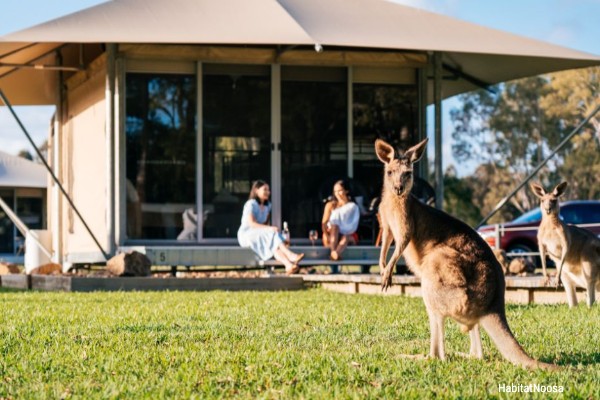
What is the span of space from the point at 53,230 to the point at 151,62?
5.62 m

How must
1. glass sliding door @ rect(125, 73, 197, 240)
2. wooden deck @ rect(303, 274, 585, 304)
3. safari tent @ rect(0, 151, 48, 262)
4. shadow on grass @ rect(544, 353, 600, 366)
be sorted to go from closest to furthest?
1. shadow on grass @ rect(544, 353, 600, 366)
2. wooden deck @ rect(303, 274, 585, 304)
3. glass sliding door @ rect(125, 73, 197, 240)
4. safari tent @ rect(0, 151, 48, 262)

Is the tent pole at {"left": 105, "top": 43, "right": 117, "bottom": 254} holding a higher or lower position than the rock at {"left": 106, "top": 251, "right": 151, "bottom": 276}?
higher

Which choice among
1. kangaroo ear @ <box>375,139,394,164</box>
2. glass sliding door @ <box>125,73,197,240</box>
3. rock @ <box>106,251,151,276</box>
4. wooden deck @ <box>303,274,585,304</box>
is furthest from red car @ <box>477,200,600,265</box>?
kangaroo ear @ <box>375,139,394,164</box>

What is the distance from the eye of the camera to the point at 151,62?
50.8 ft

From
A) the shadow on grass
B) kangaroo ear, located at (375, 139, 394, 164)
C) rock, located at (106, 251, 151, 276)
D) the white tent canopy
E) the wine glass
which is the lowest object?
the shadow on grass

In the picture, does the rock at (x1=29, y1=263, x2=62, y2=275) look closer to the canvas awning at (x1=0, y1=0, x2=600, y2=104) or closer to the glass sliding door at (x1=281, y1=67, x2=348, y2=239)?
the canvas awning at (x1=0, y1=0, x2=600, y2=104)

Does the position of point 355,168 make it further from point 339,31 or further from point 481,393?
point 481,393

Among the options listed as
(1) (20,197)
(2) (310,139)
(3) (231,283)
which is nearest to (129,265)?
(3) (231,283)

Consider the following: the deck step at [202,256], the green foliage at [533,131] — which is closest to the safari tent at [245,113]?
the deck step at [202,256]

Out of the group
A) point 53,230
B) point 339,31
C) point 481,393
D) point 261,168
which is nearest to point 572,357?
point 481,393

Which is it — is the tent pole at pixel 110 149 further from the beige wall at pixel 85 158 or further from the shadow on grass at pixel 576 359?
the shadow on grass at pixel 576 359

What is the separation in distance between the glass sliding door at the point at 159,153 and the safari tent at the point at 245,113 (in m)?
0.02

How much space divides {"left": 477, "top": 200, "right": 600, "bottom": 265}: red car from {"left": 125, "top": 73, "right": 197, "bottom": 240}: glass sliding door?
33.0ft

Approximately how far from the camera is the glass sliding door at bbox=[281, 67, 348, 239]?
627 inches
